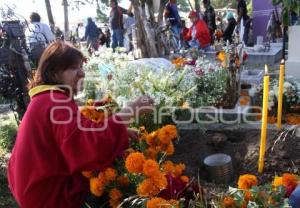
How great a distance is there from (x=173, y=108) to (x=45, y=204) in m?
2.40

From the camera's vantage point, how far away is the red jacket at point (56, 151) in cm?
187

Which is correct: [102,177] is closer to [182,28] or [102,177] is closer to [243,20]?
[182,28]

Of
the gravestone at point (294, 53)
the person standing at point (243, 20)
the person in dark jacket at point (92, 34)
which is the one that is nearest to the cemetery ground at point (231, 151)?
the gravestone at point (294, 53)

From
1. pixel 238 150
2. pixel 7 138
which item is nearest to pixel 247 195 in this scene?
pixel 238 150

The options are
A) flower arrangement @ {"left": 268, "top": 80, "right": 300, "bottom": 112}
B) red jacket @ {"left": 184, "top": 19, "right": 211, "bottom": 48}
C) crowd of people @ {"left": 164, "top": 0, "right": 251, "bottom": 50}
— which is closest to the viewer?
flower arrangement @ {"left": 268, "top": 80, "right": 300, "bottom": 112}

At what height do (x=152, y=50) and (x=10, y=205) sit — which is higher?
(x=152, y=50)

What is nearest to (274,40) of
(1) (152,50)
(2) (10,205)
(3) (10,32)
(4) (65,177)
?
(1) (152,50)

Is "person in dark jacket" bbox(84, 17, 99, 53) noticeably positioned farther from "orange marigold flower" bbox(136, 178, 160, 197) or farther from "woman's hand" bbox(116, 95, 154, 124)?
"orange marigold flower" bbox(136, 178, 160, 197)

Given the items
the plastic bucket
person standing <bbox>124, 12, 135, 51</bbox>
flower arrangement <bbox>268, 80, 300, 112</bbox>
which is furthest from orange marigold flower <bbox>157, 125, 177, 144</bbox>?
person standing <bbox>124, 12, 135, 51</bbox>

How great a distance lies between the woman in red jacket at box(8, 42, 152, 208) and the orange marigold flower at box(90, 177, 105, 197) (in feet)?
0.34

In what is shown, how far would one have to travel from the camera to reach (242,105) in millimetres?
5125

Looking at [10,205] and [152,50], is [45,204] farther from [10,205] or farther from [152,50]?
[152,50]

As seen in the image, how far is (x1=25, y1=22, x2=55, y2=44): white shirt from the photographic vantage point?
7121 mm

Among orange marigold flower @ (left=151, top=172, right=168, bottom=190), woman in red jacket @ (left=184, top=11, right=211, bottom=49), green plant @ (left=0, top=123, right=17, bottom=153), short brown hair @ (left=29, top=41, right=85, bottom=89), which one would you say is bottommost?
green plant @ (left=0, top=123, right=17, bottom=153)
